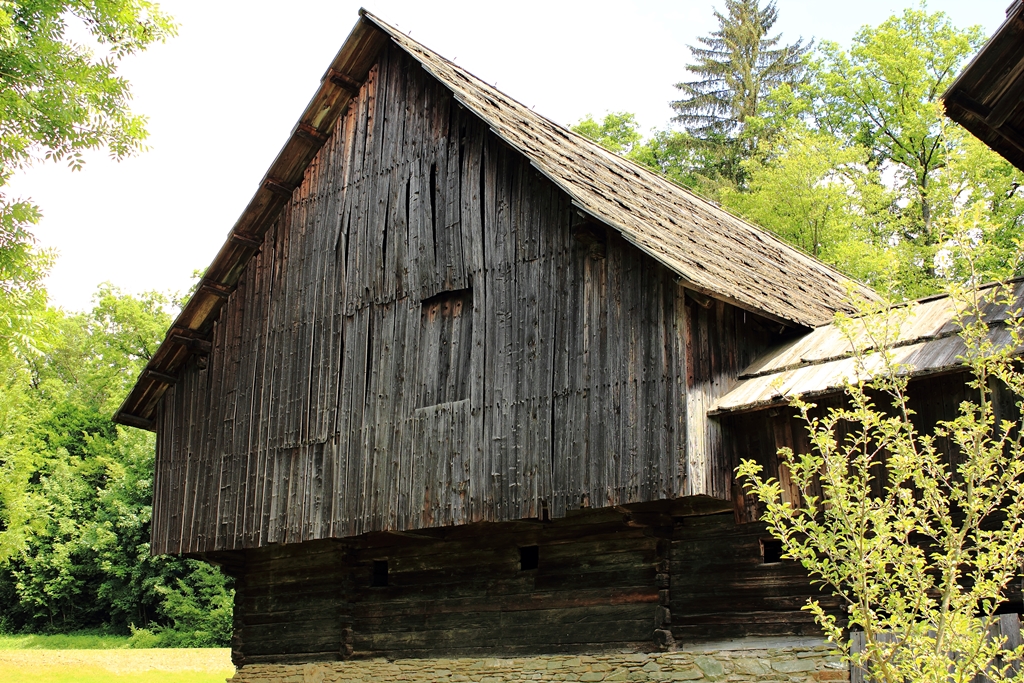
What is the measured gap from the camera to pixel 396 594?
49.9 feet

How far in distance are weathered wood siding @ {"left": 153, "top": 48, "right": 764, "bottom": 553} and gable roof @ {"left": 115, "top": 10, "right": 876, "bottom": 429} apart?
10.7 inches

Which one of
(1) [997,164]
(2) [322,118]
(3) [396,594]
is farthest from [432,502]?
(1) [997,164]

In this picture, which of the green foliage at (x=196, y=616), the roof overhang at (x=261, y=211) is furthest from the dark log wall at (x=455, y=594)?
the green foliage at (x=196, y=616)

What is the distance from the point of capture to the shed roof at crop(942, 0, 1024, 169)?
930 cm

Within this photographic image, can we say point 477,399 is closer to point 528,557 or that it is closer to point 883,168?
point 528,557

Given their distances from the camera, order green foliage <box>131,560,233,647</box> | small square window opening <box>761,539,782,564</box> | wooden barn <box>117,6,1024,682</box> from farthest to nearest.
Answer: green foliage <box>131,560,233,647</box> < small square window opening <box>761,539,782,564</box> < wooden barn <box>117,6,1024,682</box>

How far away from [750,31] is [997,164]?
787 inches

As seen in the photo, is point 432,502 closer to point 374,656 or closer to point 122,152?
point 374,656

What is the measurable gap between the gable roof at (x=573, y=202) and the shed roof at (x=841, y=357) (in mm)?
546

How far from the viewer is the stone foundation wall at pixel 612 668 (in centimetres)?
1113

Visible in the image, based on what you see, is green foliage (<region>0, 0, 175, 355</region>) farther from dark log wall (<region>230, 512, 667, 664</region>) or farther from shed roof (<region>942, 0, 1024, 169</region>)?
shed roof (<region>942, 0, 1024, 169</region>)

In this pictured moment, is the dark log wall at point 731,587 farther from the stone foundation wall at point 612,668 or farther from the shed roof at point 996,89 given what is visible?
the shed roof at point 996,89

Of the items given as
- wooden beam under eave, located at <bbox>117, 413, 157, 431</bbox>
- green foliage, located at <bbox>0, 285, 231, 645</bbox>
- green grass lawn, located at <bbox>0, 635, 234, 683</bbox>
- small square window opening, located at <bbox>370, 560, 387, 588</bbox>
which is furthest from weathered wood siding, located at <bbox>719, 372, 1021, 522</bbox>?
green foliage, located at <bbox>0, 285, 231, 645</bbox>

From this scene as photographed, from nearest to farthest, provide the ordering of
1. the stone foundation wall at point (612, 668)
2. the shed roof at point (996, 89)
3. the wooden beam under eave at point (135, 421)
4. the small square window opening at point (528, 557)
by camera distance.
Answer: the shed roof at point (996, 89) → the stone foundation wall at point (612, 668) → the small square window opening at point (528, 557) → the wooden beam under eave at point (135, 421)
